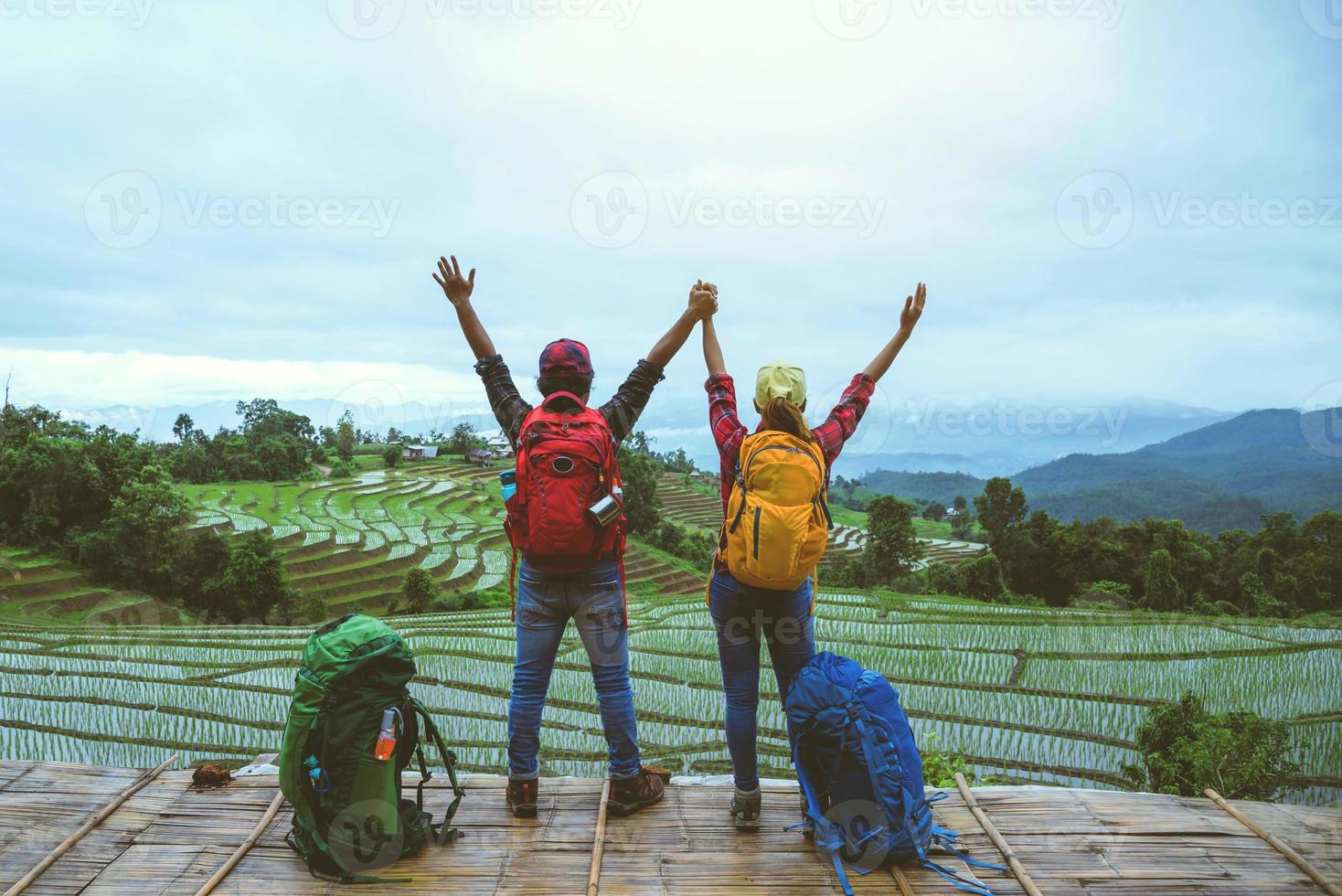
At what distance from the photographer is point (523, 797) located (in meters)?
3.16

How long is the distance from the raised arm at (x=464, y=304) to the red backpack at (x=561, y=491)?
1.62 ft

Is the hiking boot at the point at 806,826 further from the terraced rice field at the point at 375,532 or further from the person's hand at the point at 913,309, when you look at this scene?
the terraced rice field at the point at 375,532

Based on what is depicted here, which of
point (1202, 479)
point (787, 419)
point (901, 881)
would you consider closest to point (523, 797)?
point (901, 881)

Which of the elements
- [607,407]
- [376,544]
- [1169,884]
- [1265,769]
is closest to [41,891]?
[607,407]

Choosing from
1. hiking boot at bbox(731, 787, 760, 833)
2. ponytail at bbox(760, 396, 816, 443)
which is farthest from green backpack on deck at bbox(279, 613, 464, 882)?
ponytail at bbox(760, 396, 816, 443)

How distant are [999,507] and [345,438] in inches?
1387

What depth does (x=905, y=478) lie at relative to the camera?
9806 centimetres

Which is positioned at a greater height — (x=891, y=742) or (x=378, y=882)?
(x=891, y=742)

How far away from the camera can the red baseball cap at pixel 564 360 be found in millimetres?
3023

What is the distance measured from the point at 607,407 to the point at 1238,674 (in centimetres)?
755

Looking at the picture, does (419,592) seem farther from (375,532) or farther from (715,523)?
(715,523)

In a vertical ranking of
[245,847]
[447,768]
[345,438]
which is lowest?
[245,847]

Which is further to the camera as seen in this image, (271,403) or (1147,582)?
(271,403)

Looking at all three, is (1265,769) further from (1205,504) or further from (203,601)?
(1205,504)
